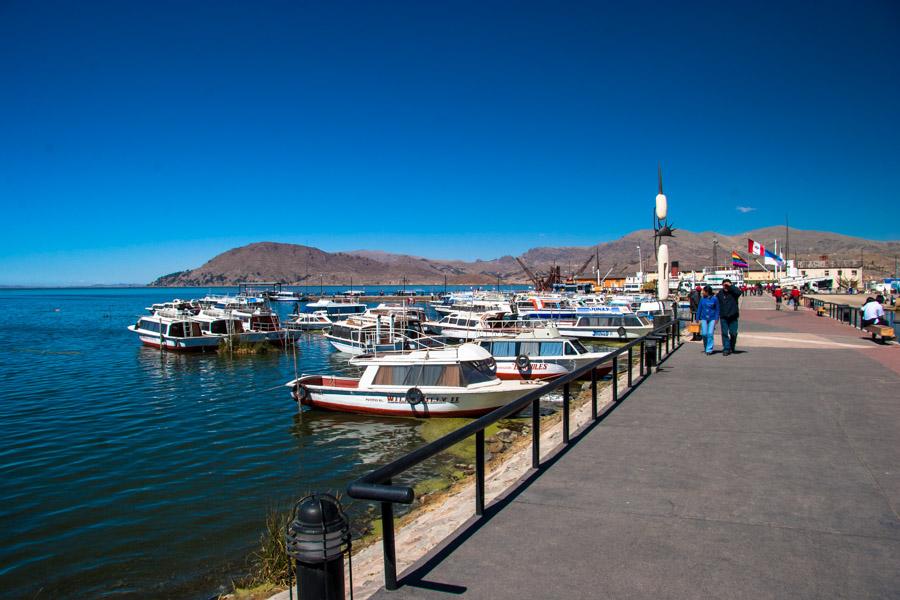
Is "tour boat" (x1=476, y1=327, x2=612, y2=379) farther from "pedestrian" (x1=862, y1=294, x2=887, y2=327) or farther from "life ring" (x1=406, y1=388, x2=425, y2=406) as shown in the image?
"pedestrian" (x1=862, y1=294, x2=887, y2=327)

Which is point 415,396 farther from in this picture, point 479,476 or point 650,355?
point 479,476

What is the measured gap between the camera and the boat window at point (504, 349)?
1035 inches

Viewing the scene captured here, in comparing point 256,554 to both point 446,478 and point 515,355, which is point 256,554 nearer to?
point 446,478

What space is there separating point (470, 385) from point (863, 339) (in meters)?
15.8

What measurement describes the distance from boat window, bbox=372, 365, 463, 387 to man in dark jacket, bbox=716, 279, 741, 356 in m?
8.36

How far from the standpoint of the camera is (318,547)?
3.50m

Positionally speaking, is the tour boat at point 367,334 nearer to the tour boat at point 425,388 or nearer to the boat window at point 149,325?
the boat window at point 149,325

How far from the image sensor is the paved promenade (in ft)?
14.1

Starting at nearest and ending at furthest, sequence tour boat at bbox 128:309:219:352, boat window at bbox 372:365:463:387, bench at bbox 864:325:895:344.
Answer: boat window at bbox 372:365:463:387, bench at bbox 864:325:895:344, tour boat at bbox 128:309:219:352

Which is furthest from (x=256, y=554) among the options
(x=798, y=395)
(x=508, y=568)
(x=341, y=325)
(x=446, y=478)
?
(x=341, y=325)

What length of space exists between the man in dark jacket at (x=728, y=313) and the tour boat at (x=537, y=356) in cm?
649

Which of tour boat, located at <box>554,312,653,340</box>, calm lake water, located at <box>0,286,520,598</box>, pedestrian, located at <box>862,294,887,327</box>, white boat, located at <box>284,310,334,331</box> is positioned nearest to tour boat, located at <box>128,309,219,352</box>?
calm lake water, located at <box>0,286,520,598</box>

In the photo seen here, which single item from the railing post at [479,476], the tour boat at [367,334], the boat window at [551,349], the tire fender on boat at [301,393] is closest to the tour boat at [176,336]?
the tour boat at [367,334]

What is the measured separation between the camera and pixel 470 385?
19250 mm
